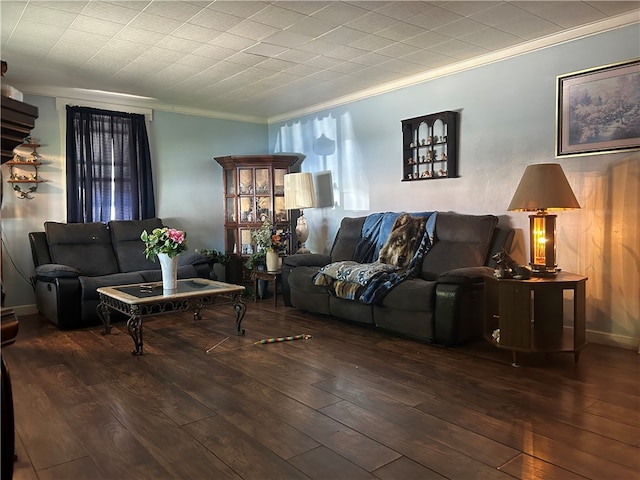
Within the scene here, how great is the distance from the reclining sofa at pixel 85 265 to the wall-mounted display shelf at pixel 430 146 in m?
2.45

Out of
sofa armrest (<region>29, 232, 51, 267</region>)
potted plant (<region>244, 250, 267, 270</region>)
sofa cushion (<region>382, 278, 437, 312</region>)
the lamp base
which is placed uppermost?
sofa armrest (<region>29, 232, 51, 267</region>)

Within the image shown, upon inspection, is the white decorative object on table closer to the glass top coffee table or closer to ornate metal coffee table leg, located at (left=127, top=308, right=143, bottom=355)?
the glass top coffee table

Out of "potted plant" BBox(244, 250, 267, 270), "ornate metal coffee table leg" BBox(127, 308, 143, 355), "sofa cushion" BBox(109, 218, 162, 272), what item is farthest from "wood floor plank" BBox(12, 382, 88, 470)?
"potted plant" BBox(244, 250, 267, 270)

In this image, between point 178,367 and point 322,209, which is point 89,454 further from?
point 322,209

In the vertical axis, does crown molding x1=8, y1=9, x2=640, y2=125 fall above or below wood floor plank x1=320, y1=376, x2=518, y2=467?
above

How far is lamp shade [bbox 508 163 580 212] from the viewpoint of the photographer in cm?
324

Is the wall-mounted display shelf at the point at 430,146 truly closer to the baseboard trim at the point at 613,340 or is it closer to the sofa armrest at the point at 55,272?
the baseboard trim at the point at 613,340

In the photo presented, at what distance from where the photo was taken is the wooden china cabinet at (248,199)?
614 cm

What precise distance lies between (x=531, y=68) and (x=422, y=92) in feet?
3.71

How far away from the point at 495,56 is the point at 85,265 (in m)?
4.42

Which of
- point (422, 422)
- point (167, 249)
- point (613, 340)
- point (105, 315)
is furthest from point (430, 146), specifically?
point (105, 315)

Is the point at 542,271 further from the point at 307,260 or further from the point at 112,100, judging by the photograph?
the point at 112,100

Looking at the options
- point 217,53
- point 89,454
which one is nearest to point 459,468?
point 89,454

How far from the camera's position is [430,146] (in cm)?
479
